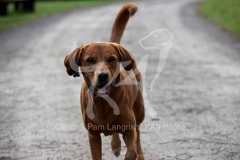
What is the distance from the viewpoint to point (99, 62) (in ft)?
13.8

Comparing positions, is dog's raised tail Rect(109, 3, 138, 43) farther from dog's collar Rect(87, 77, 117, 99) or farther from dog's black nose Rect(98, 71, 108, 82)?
dog's black nose Rect(98, 71, 108, 82)

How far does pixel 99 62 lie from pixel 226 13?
15.5 meters

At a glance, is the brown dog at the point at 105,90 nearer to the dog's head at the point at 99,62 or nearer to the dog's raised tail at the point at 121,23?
the dog's head at the point at 99,62

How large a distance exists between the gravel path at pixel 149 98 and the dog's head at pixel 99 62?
1.35 m

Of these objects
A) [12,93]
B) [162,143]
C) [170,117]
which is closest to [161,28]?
[12,93]

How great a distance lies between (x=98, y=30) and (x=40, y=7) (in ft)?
31.5

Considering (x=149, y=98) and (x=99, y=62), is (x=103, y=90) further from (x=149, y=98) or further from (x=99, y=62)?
(x=149, y=98)

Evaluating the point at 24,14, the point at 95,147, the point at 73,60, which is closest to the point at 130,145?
the point at 95,147

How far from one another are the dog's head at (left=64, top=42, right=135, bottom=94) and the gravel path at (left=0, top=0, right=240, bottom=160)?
1351 mm

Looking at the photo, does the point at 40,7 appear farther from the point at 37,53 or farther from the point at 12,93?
the point at 12,93

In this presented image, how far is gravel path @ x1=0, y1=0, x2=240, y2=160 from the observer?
5617 mm

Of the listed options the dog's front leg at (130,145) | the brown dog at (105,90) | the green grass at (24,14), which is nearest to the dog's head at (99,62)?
the brown dog at (105,90)

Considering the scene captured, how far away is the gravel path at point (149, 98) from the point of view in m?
5.62

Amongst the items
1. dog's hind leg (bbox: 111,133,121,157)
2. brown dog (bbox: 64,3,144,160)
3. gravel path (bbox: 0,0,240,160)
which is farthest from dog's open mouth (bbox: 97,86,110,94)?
gravel path (bbox: 0,0,240,160)
